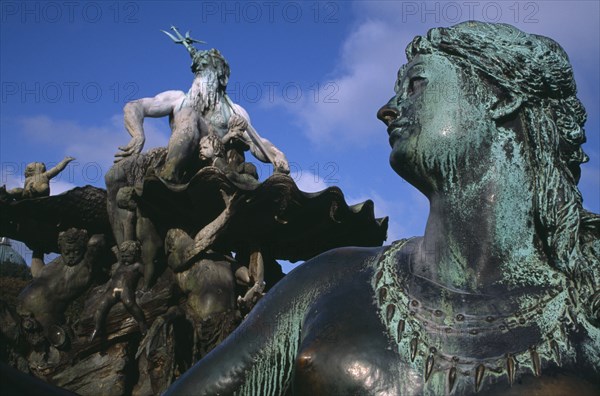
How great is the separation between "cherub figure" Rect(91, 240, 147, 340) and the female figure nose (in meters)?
8.13

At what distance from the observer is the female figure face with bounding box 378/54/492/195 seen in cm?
215

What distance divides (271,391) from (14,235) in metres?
9.53

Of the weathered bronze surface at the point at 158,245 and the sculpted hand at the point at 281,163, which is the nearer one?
the weathered bronze surface at the point at 158,245

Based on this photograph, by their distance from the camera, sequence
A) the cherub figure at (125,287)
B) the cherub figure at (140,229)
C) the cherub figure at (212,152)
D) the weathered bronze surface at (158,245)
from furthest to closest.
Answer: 1. the cherub figure at (212,152)
2. the cherub figure at (140,229)
3. the cherub figure at (125,287)
4. the weathered bronze surface at (158,245)

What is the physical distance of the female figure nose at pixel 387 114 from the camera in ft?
7.43

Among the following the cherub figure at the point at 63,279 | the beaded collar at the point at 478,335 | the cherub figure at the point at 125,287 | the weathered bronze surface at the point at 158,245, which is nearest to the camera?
the beaded collar at the point at 478,335

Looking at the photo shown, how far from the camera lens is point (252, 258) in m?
11.0

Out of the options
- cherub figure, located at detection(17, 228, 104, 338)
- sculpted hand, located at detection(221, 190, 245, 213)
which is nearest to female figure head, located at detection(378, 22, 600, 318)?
sculpted hand, located at detection(221, 190, 245, 213)

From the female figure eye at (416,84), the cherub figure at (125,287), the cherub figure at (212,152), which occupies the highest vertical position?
the cherub figure at (212,152)

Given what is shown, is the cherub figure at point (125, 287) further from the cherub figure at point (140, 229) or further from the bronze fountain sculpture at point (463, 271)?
the bronze fountain sculpture at point (463, 271)

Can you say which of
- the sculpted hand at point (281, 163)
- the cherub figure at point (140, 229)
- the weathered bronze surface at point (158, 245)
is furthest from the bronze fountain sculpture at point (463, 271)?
the sculpted hand at point (281, 163)

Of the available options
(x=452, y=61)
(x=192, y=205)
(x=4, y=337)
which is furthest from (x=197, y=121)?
(x=452, y=61)

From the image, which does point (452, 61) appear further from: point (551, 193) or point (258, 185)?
point (258, 185)

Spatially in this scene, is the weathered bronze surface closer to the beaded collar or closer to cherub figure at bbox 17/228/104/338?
cherub figure at bbox 17/228/104/338
